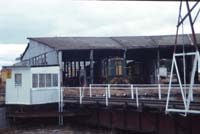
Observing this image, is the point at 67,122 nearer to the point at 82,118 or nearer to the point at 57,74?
the point at 82,118

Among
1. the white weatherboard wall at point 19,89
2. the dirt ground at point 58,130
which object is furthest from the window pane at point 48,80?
the dirt ground at point 58,130

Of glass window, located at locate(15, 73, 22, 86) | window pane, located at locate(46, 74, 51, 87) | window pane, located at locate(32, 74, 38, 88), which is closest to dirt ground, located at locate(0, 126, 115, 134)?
window pane, located at locate(32, 74, 38, 88)

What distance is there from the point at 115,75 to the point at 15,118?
458 inches

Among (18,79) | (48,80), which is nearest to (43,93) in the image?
(48,80)

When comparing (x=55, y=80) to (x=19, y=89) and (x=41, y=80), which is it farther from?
(x=19, y=89)

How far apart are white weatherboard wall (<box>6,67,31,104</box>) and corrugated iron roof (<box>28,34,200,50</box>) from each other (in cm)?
416

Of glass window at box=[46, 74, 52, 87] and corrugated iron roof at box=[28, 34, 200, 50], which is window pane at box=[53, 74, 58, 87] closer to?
glass window at box=[46, 74, 52, 87]

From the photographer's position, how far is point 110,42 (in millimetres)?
42719

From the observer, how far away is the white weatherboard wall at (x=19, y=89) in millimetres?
32831

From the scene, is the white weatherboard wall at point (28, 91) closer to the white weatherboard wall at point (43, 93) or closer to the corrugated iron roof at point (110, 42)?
the white weatherboard wall at point (43, 93)

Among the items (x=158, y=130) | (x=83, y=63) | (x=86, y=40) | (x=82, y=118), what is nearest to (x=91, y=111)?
(x=82, y=118)

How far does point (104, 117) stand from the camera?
97.5 ft

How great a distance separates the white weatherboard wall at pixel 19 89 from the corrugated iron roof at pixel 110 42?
13.7 feet

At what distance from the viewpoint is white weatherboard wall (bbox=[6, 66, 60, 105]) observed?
107 feet
